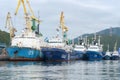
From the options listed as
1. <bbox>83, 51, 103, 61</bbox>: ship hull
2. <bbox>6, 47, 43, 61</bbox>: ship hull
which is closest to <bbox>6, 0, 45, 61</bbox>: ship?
<bbox>6, 47, 43, 61</bbox>: ship hull

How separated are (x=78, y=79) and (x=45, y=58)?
281 feet

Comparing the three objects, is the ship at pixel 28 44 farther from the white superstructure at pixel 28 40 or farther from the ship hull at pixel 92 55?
the ship hull at pixel 92 55

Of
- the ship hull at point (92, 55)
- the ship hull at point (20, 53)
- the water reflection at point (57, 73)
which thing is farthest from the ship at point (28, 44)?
the water reflection at point (57, 73)

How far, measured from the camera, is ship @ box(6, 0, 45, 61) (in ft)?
473

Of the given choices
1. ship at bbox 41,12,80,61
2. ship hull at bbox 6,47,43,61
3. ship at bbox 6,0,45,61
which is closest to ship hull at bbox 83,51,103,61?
ship at bbox 41,12,80,61

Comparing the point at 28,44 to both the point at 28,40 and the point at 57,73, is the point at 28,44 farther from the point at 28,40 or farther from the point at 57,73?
the point at 57,73

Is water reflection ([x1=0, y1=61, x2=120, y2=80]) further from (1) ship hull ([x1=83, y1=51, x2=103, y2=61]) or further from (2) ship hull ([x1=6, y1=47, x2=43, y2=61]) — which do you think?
(1) ship hull ([x1=83, y1=51, x2=103, y2=61])

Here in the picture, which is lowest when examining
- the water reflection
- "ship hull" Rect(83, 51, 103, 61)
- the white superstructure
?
the water reflection

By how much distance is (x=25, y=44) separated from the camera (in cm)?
15312

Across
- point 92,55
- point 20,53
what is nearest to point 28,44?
point 20,53

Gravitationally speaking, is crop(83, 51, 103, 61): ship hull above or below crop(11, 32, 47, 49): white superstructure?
below

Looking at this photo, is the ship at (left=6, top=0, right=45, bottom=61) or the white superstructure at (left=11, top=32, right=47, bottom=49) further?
the white superstructure at (left=11, top=32, right=47, bottom=49)

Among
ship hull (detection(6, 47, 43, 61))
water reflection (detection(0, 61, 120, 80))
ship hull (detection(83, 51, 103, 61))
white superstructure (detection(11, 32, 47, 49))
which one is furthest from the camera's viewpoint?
ship hull (detection(83, 51, 103, 61))

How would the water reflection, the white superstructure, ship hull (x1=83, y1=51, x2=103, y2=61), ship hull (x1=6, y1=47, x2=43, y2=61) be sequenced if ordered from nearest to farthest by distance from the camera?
1. the water reflection
2. ship hull (x1=6, y1=47, x2=43, y2=61)
3. the white superstructure
4. ship hull (x1=83, y1=51, x2=103, y2=61)
